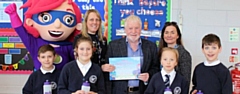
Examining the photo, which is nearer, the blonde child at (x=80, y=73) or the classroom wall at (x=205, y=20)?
the blonde child at (x=80, y=73)

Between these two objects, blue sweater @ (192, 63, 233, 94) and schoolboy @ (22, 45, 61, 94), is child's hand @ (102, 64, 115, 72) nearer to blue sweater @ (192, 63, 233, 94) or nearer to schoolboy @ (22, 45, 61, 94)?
schoolboy @ (22, 45, 61, 94)

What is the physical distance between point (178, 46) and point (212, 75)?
0.41 meters

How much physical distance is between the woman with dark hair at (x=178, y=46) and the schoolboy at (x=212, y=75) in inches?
6.5

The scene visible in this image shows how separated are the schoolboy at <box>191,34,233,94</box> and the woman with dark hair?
0.54 ft

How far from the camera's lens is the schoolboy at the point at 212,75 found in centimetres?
212

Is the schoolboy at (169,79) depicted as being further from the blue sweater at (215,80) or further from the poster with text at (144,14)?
the poster with text at (144,14)

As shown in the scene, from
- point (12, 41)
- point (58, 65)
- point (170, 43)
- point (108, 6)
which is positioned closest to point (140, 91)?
point (170, 43)

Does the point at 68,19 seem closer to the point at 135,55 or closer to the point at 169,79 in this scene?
the point at 135,55

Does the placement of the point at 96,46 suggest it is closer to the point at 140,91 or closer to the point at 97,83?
the point at 97,83

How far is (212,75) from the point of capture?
7.03ft

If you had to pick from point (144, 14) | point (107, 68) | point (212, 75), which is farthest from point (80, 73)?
point (144, 14)

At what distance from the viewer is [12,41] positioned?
3.41 m

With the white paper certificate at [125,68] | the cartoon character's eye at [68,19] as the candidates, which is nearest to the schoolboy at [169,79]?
the white paper certificate at [125,68]

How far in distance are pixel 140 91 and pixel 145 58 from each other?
0.27 metres
